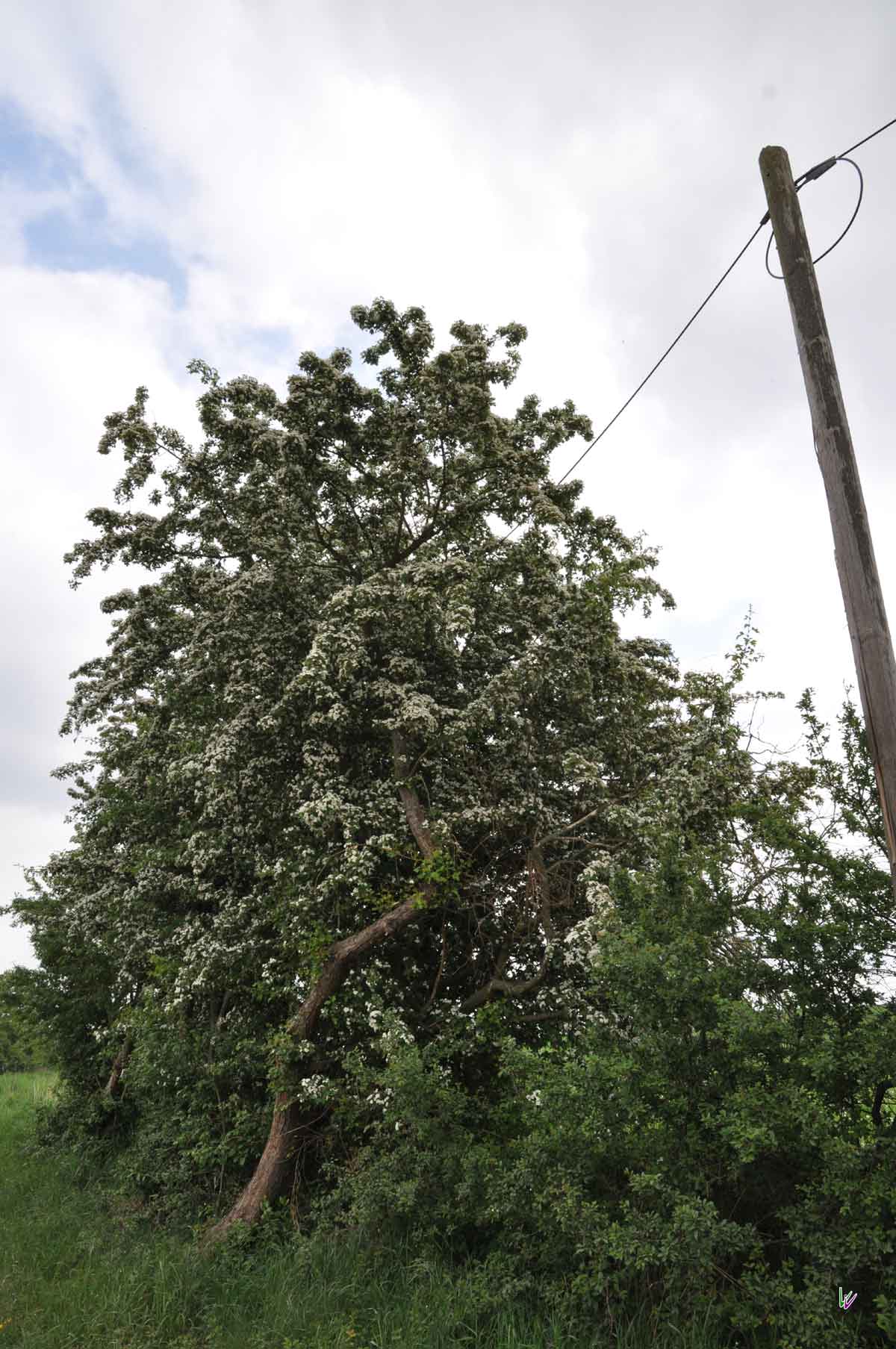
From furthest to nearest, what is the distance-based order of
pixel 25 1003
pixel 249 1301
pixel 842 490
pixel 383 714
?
pixel 25 1003 → pixel 383 714 → pixel 249 1301 → pixel 842 490

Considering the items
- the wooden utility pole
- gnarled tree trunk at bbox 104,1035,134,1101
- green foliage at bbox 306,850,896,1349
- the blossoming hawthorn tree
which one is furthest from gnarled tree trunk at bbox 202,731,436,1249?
gnarled tree trunk at bbox 104,1035,134,1101

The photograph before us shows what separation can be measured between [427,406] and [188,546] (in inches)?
166

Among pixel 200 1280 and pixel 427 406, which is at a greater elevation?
pixel 427 406

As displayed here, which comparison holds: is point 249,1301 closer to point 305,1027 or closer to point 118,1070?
point 305,1027

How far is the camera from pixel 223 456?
40.8 ft

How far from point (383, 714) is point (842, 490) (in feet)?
22.1

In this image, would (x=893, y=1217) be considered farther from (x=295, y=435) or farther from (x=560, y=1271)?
(x=295, y=435)

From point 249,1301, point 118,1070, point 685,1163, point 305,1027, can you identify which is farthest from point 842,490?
point 118,1070

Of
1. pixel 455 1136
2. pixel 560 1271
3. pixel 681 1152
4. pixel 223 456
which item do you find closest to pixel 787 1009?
pixel 681 1152

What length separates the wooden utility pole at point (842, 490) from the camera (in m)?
5.06

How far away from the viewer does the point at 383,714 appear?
11.2m

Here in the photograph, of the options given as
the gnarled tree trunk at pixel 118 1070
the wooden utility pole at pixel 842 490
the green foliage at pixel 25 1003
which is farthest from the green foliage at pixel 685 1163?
the green foliage at pixel 25 1003

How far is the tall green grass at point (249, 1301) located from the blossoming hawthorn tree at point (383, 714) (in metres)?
1.36

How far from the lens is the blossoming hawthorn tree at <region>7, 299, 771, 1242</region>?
9.88 metres
